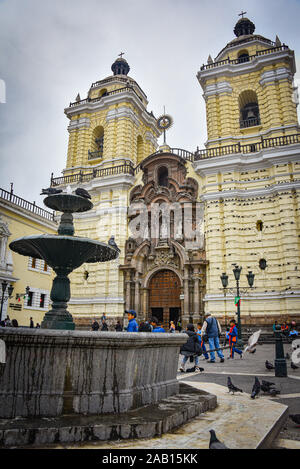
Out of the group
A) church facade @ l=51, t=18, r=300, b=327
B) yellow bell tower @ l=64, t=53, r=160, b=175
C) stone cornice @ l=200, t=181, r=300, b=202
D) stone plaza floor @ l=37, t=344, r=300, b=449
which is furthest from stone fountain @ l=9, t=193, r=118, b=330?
yellow bell tower @ l=64, t=53, r=160, b=175

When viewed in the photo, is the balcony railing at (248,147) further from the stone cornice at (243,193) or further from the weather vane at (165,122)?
the weather vane at (165,122)

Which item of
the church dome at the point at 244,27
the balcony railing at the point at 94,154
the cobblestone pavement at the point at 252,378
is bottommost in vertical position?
the cobblestone pavement at the point at 252,378

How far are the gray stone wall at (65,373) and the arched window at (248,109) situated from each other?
21571mm

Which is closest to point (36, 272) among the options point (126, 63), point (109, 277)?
point (109, 277)

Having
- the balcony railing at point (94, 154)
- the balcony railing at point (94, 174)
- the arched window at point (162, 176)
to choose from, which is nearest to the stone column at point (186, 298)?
the arched window at point (162, 176)

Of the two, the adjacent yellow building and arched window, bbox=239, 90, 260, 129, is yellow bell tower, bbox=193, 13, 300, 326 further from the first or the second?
the adjacent yellow building

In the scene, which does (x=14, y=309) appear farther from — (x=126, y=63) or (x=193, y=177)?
(x=126, y=63)

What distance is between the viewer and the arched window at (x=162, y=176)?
77.0 feet

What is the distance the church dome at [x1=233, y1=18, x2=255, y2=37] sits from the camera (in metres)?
25.7

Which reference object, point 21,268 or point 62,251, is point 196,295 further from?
point 62,251

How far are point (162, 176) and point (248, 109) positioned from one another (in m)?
7.44

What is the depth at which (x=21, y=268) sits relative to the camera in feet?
70.3

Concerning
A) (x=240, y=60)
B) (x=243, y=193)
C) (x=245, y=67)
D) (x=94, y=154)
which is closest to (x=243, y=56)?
(x=240, y=60)

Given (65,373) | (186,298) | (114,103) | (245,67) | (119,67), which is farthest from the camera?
(119,67)
